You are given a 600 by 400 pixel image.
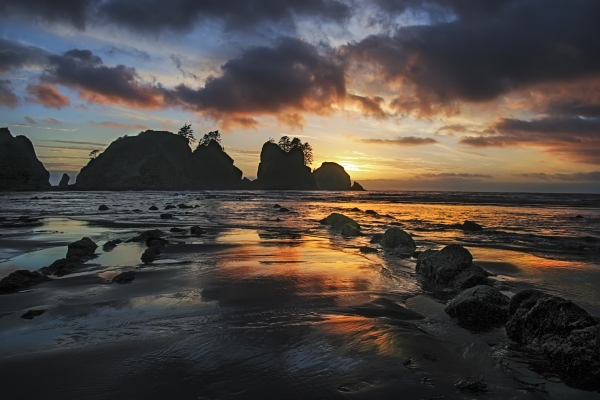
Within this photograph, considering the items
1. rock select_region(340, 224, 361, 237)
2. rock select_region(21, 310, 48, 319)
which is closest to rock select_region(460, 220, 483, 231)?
rock select_region(340, 224, 361, 237)

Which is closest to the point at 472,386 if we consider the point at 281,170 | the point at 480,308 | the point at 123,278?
the point at 480,308

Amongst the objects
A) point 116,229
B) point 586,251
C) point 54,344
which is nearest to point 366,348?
point 54,344

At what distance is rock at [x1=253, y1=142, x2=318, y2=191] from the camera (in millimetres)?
147000

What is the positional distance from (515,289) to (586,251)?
21.6 feet

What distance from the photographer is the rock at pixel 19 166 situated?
92.2m

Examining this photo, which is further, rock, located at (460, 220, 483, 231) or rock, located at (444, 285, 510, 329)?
rock, located at (460, 220, 483, 231)

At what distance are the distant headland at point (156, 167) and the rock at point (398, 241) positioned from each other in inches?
4226

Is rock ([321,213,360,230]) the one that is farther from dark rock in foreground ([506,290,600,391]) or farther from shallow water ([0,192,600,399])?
dark rock in foreground ([506,290,600,391])

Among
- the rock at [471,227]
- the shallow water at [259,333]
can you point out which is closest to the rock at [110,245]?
the shallow water at [259,333]

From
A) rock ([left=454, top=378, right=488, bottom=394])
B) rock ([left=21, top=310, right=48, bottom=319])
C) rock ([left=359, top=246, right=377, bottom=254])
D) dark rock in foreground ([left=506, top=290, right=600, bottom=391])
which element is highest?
dark rock in foreground ([left=506, top=290, right=600, bottom=391])

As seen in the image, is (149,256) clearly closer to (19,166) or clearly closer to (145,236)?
(145,236)

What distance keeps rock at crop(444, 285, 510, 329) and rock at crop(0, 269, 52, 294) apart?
691cm

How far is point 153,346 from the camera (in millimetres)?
3867

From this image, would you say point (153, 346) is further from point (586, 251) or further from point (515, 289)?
point (586, 251)
